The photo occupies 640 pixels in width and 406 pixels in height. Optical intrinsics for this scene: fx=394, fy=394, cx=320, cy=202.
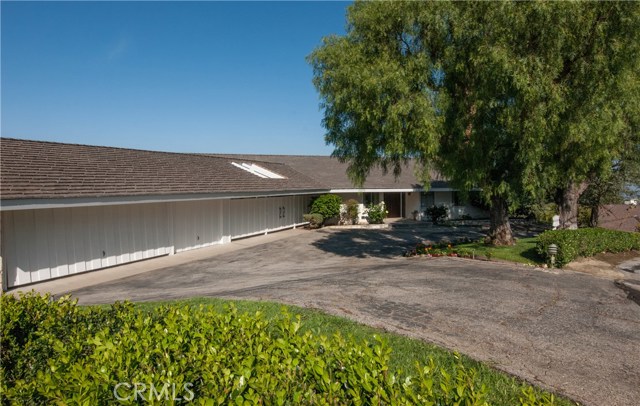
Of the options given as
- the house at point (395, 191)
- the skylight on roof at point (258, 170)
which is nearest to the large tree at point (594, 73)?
the house at point (395, 191)

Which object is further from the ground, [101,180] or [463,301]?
[101,180]

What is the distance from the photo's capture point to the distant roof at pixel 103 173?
39.6ft

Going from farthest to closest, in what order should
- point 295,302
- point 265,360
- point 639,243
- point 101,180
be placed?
point 639,243 → point 101,180 → point 295,302 → point 265,360

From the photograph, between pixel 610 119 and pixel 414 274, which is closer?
pixel 414 274

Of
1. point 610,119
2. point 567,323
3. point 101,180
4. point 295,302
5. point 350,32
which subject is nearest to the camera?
point 567,323

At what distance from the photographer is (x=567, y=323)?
26.7 feet

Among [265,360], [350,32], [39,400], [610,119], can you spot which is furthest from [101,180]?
[610,119]

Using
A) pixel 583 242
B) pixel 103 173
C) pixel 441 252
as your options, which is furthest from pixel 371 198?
pixel 103 173

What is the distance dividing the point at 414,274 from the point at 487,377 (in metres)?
6.61

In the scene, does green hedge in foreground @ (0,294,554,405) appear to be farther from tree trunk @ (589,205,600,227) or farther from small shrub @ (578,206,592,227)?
small shrub @ (578,206,592,227)

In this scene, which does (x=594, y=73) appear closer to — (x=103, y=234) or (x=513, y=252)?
(x=513, y=252)

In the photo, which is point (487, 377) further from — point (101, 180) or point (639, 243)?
point (639, 243)

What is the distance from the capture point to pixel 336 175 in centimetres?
3381

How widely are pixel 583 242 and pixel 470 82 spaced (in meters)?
7.60
